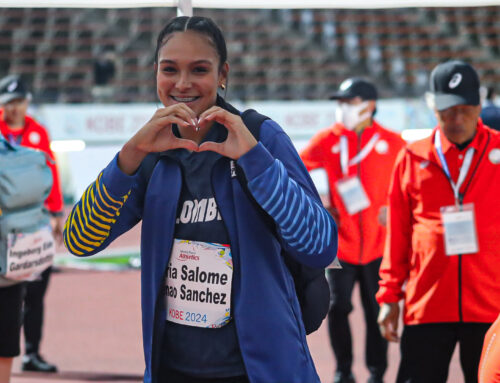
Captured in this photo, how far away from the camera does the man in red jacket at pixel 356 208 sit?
5.33m

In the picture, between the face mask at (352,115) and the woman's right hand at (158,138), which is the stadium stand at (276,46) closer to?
the face mask at (352,115)

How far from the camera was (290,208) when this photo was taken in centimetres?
183

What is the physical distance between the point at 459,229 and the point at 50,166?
3249 millimetres

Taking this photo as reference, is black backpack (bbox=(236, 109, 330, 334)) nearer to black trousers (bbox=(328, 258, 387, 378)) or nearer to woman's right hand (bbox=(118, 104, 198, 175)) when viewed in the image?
woman's right hand (bbox=(118, 104, 198, 175))

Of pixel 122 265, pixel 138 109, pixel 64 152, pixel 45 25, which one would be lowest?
pixel 122 265

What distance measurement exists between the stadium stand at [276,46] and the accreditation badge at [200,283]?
1514cm

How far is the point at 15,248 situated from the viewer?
3.88m

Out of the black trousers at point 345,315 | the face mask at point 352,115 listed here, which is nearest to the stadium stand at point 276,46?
the face mask at point 352,115

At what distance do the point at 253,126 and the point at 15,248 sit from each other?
222 centimetres

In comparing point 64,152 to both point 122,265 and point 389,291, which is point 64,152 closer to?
point 122,265

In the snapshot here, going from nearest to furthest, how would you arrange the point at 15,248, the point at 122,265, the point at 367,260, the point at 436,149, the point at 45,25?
the point at 436,149, the point at 15,248, the point at 367,260, the point at 122,265, the point at 45,25

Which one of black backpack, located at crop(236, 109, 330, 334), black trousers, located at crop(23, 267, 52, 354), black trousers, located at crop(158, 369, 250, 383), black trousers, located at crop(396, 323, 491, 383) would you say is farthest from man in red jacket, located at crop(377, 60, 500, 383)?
black trousers, located at crop(23, 267, 52, 354)

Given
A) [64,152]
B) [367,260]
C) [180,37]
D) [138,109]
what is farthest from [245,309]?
[138,109]

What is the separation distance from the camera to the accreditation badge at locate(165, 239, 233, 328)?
6.43 feet
